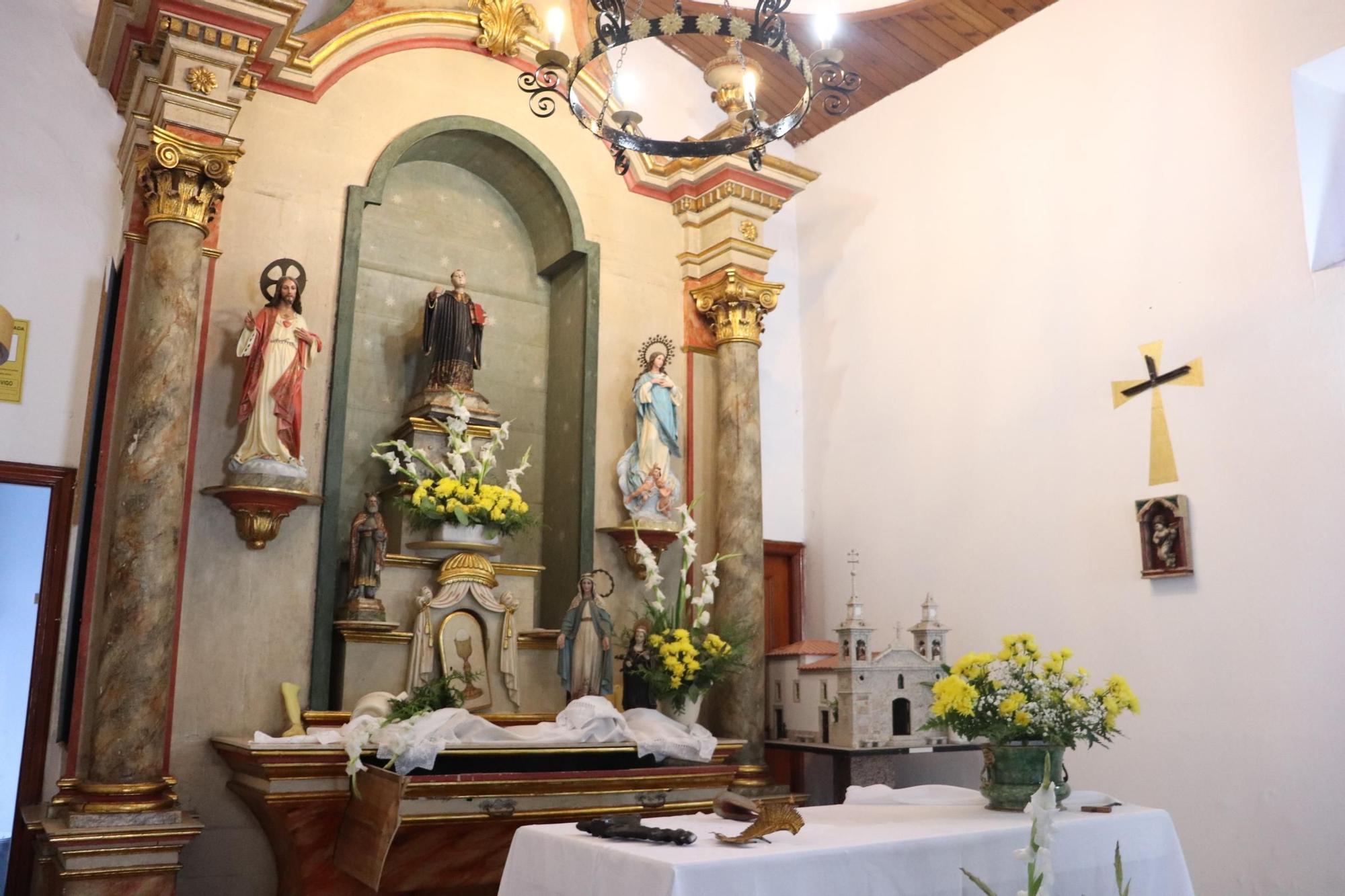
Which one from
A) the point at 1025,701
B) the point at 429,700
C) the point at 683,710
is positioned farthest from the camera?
the point at 683,710

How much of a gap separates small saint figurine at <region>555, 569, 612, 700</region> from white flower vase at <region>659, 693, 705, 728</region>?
0.37 meters

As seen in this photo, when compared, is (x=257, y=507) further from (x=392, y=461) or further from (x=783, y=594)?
(x=783, y=594)

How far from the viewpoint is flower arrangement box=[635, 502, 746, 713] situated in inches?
267

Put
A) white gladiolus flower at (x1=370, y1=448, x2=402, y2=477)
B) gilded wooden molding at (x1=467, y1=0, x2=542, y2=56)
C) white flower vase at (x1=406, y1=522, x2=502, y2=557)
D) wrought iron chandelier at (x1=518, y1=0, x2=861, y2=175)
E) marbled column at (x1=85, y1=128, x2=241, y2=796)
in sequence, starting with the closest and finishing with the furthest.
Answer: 1. wrought iron chandelier at (x1=518, y1=0, x2=861, y2=175)
2. marbled column at (x1=85, y1=128, x2=241, y2=796)
3. white gladiolus flower at (x1=370, y1=448, x2=402, y2=477)
4. white flower vase at (x1=406, y1=522, x2=502, y2=557)
5. gilded wooden molding at (x1=467, y1=0, x2=542, y2=56)

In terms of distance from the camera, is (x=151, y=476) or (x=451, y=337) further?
(x=451, y=337)

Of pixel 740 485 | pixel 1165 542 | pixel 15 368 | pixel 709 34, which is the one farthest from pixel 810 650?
pixel 15 368

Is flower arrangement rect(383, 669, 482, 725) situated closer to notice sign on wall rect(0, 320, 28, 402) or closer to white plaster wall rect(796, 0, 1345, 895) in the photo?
notice sign on wall rect(0, 320, 28, 402)

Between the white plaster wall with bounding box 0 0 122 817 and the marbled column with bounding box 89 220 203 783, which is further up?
the white plaster wall with bounding box 0 0 122 817

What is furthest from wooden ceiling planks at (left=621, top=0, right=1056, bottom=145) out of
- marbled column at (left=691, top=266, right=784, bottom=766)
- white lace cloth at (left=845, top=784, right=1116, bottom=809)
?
white lace cloth at (left=845, top=784, right=1116, bottom=809)

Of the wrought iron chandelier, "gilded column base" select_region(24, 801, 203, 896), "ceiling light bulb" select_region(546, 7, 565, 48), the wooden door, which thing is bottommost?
"gilded column base" select_region(24, 801, 203, 896)

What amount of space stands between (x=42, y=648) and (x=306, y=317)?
2360 millimetres

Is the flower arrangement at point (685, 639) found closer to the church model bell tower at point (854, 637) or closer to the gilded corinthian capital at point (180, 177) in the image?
the church model bell tower at point (854, 637)

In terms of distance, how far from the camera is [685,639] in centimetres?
687

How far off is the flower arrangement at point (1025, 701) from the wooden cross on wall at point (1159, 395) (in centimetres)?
278
